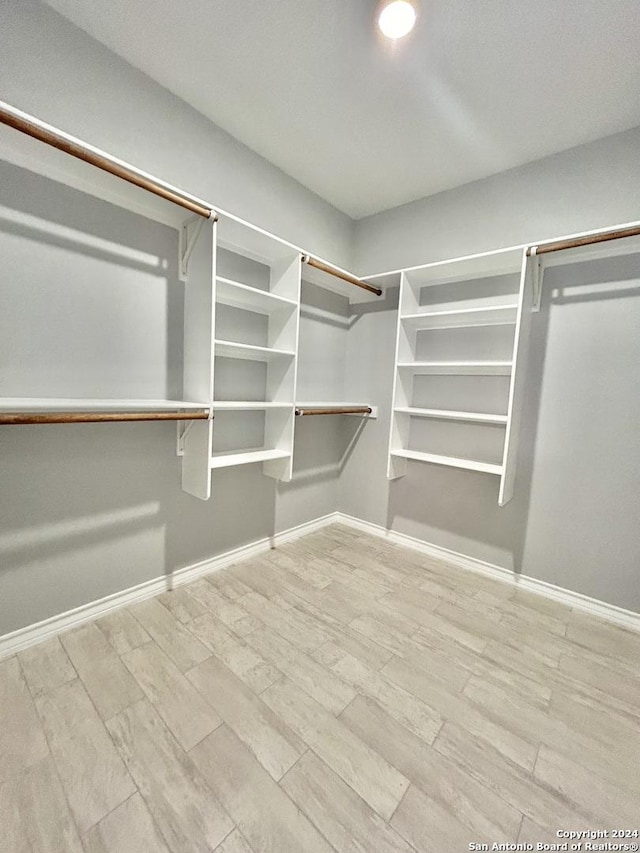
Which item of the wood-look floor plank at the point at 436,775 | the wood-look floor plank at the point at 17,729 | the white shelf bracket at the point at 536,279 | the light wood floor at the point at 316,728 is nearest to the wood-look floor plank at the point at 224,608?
the light wood floor at the point at 316,728

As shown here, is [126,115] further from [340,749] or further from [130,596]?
[340,749]

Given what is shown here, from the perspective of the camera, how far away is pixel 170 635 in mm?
1678

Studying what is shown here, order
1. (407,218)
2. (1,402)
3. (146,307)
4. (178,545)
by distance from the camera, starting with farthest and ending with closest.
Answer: (407,218)
(178,545)
(146,307)
(1,402)

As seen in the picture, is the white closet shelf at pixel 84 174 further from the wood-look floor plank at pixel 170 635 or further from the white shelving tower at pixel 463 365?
the wood-look floor plank at pixel 170 635

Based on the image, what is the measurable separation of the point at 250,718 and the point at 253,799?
0.26 meters

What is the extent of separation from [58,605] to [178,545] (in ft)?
1.97

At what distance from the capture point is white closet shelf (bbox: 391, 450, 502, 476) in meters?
2.14

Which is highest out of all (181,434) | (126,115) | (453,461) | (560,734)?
(126,115)

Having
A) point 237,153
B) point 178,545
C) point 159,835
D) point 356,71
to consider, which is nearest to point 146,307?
point 237,153

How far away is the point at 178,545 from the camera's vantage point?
2.08 m

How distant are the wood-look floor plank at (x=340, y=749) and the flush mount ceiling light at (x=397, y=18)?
8.51 feet

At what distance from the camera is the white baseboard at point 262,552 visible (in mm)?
1606

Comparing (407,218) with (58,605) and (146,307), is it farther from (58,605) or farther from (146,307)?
(58,605)

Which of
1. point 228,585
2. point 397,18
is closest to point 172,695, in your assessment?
point 228,585
